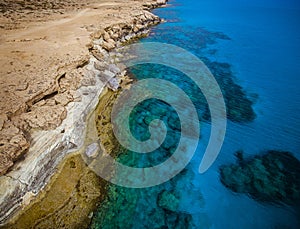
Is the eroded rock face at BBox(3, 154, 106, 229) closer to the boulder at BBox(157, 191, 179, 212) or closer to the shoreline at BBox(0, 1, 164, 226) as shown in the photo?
the shoreline at BBox(0, 1, 164, 226)

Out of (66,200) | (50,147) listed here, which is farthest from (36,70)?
(66,200)

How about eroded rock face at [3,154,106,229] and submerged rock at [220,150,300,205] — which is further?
submerged rock at [220,150,300,205]

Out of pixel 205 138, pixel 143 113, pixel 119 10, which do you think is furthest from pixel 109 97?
pixel 119 10

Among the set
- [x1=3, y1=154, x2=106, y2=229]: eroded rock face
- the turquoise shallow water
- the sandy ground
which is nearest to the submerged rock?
the turquoise shallow water

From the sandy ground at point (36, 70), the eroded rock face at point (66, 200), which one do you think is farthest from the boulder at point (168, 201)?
the sandy ground at point (36, 70)

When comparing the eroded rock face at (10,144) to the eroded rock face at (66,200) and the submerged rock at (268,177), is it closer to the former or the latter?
the eroded rock face at (66,200)

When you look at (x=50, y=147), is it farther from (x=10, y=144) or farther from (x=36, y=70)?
(x=36, y=70)

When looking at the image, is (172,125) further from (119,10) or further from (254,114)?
(119,10)
